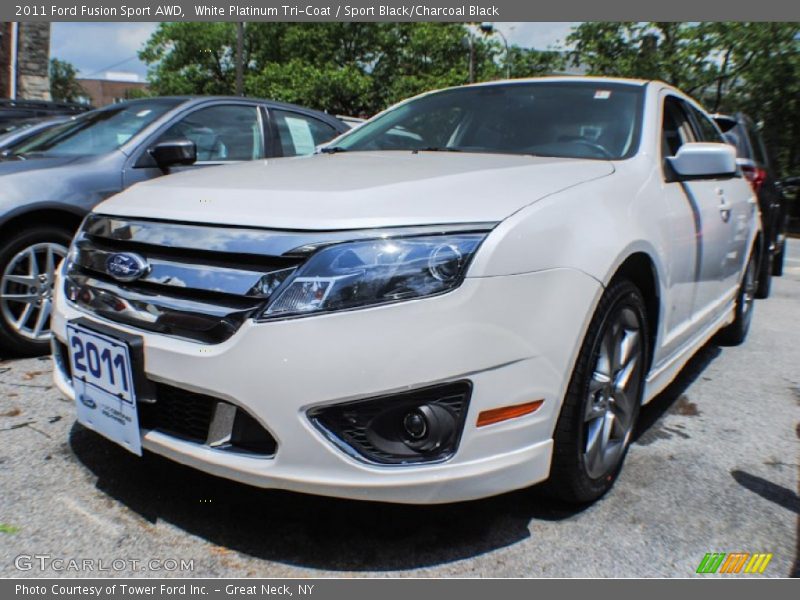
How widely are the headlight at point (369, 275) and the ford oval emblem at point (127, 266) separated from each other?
18.9 inches

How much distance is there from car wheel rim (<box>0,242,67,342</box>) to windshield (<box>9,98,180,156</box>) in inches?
27.7

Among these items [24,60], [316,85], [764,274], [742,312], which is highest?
[24,60]

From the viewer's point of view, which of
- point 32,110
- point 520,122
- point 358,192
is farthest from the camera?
point 32,110

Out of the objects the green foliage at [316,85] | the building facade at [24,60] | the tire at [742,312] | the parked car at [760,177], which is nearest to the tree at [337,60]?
the green foliage at [316,85]

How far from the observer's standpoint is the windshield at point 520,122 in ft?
8.94

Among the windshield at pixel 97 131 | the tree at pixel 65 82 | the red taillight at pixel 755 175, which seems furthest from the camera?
the tree at pixel 65 82

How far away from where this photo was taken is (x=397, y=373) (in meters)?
1.65

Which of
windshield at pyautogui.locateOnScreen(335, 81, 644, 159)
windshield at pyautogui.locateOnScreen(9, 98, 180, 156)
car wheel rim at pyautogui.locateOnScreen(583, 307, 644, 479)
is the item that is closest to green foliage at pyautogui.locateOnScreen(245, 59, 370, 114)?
windshield at pyautogui.locateOnScreen(9, 98, 180, 156)

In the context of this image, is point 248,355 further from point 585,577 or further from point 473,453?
point 585,577

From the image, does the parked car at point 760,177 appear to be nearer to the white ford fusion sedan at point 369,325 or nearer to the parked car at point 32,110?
the white ford fusion sedan at point 369,325

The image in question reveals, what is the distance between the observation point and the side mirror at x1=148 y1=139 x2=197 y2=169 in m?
3.53

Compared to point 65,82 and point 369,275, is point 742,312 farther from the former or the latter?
point 65,82

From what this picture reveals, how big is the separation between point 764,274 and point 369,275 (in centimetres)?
536

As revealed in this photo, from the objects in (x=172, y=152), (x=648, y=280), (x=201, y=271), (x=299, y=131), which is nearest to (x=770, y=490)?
(x=648, y=280)
